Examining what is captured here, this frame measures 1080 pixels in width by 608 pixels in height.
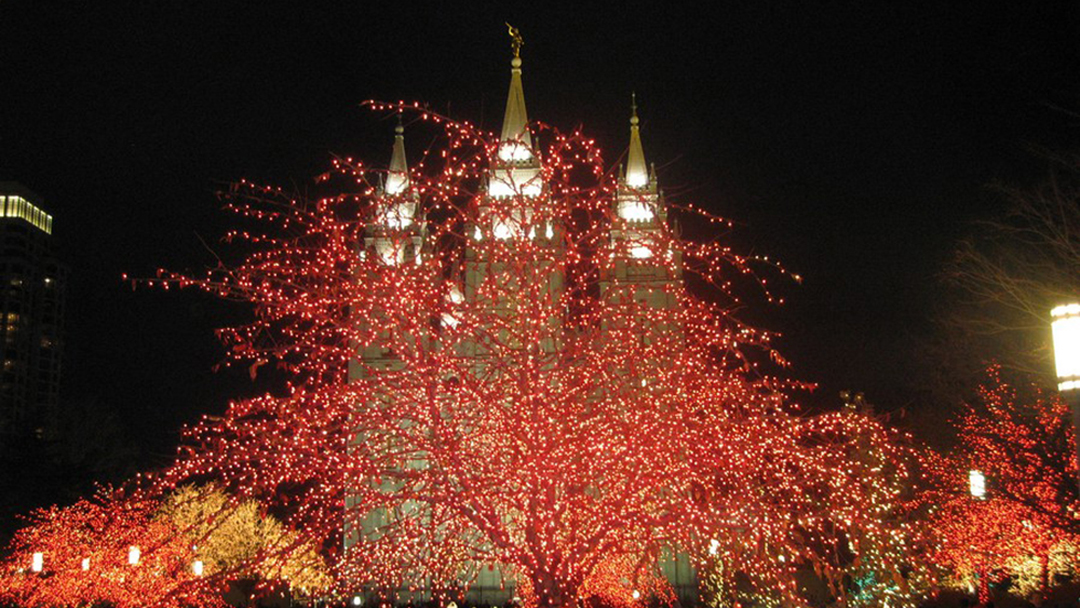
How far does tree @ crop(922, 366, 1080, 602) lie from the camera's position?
64.5ft

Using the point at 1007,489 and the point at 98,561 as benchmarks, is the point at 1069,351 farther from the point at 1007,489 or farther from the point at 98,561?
the point at 98,561

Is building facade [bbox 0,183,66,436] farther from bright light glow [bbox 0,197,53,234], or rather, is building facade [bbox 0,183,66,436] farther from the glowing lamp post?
the glowing lamp post

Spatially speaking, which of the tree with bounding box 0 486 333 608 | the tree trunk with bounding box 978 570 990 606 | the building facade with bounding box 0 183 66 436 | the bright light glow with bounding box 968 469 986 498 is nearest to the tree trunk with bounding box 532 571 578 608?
the tree with bounding box 0 486 333 608

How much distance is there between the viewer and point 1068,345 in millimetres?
6141

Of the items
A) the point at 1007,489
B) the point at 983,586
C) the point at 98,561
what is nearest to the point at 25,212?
the point at 98,561

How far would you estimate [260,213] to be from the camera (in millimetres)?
9312

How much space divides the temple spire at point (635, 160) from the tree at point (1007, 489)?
24436mm

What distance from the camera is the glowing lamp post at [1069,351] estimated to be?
19.9 feet

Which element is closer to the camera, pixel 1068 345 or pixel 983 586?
pixel 1068 345

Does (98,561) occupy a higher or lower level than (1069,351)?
lower

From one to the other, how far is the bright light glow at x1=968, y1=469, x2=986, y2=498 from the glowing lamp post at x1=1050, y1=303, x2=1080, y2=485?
1814 centimetres

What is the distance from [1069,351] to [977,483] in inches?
750

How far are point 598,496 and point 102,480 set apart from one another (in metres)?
34.9

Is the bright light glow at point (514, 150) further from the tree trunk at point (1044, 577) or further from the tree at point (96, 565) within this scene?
the tree trunk at point (1044, 577)
